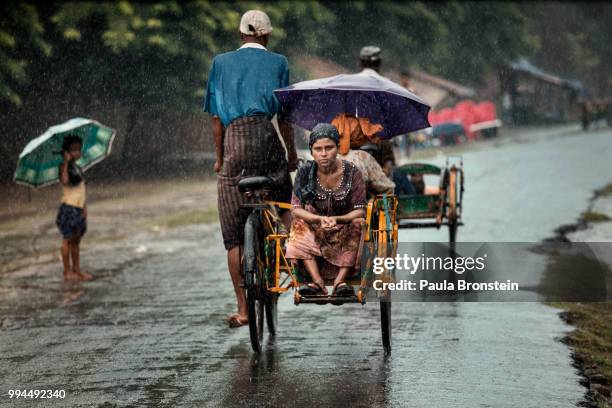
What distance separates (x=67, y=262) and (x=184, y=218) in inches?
246

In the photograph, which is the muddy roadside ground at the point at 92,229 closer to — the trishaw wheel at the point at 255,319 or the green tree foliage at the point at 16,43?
the green tree foliage at the point at 16,43

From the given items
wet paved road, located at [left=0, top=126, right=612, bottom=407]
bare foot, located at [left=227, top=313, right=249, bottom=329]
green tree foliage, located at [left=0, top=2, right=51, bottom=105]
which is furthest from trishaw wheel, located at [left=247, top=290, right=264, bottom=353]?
green tree foliage, located at [left=0, top=2, right=51, bottom=105]

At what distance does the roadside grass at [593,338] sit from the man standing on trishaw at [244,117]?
2398 millimetres

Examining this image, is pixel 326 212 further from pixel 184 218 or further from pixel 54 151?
pixel 184 218

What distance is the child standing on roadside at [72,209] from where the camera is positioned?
11188 millimetres

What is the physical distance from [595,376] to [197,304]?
158 inches

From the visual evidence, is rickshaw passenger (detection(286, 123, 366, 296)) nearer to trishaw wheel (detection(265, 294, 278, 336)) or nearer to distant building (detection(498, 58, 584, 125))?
trishaw wheel (detection(265, 294, 278, 336))

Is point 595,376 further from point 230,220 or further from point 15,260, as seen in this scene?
point 15,260

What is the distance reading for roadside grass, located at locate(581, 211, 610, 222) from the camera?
15392 millimetres

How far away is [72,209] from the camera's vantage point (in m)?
11.3

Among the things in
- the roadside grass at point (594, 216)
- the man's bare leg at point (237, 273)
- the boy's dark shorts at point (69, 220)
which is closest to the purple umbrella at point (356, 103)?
the man's bare leg at point (237, 273)

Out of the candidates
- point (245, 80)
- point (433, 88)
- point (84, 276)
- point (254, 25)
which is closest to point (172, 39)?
point (84, 276)

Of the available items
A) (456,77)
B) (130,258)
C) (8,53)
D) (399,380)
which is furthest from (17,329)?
(456,77)

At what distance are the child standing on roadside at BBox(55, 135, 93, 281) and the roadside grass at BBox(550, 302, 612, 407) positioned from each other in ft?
16.8
